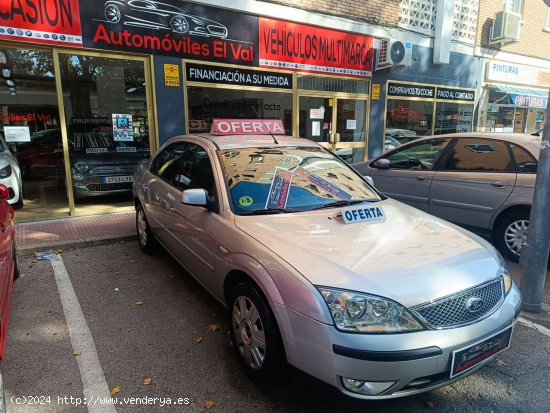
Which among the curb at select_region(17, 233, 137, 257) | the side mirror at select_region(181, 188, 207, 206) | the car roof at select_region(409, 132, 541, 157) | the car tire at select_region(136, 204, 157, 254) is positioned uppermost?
the car roof at select_region(409, 132, 541, 157)

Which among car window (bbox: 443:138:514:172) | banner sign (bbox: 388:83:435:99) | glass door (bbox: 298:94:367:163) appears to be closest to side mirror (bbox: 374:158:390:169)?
car window (bbox: 443:138:514:172)

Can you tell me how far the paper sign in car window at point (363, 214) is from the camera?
9.68 ft

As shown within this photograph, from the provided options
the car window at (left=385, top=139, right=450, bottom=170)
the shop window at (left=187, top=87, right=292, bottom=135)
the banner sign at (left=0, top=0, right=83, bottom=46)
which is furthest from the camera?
the shop window at (left=187, top=87, right=292, bottom=135)

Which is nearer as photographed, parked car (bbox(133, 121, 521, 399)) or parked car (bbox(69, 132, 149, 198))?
parked car (bbox(133, 121, 521, 399))

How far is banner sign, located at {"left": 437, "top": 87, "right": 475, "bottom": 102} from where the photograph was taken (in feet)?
38.8

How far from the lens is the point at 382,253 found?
2480mm

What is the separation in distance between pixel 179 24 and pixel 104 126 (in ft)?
7.72

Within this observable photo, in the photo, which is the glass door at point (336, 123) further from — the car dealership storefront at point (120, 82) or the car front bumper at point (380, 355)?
the car front bumper at point (380, 355)

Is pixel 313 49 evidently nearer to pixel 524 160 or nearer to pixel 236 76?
pixel 236 76

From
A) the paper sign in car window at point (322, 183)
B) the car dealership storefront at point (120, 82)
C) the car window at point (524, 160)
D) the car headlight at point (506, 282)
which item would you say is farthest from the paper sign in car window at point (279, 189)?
the car dealership storefront at point (120, 82)

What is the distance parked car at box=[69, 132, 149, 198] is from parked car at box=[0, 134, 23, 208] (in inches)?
34.2

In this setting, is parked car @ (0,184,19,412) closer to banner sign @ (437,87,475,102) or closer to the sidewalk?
the sidewalk

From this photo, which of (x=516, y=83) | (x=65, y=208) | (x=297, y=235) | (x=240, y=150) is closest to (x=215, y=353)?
(x=297, y=235)

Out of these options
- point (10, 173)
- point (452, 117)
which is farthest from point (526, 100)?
point (10, 173)
